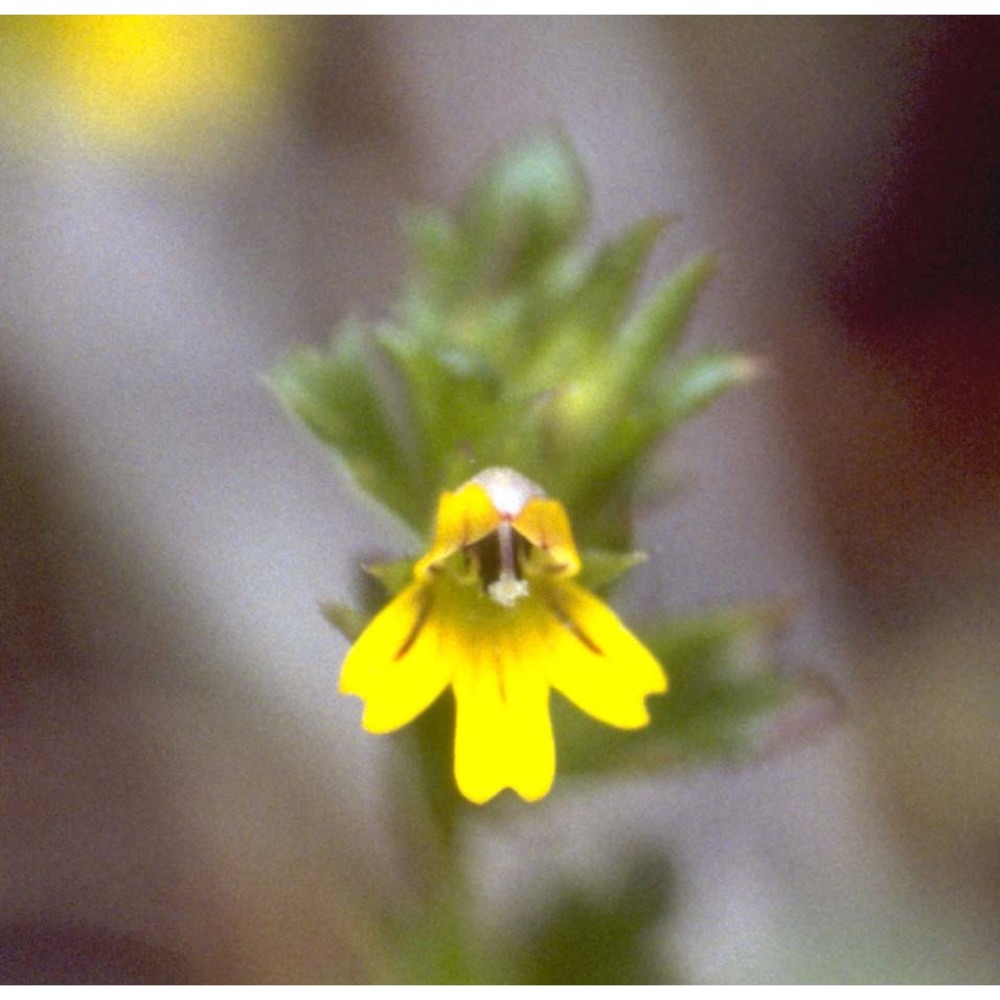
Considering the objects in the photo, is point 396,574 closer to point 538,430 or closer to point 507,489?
point 507,489

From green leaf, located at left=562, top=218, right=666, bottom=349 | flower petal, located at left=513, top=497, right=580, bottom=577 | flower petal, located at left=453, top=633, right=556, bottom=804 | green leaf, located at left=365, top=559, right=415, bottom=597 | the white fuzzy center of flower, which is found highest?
green leaf, located at left=562, top=218, right=666, bottom=349

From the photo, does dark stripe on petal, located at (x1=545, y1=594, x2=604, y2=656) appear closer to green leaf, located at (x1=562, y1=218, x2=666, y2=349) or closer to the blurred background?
green leaf, located at (x1=562, y1=218, x2=666, y2=349)

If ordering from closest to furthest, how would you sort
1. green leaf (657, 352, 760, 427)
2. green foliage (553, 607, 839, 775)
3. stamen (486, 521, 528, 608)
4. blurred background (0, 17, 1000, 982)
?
stamen (486, 521, 528, 608) → green leaf (657, 352, 760, 427) → green foliage (553, 607, 839, 775) → blurred background (0, 17, 1000, 982)

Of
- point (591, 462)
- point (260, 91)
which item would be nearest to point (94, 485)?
point (260, 91)

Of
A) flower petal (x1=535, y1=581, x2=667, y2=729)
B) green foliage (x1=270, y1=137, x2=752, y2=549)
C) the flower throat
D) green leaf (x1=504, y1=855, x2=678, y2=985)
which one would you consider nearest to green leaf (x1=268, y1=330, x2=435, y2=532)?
green foliage (x1=270, y1=137, x2=752, y2=549)

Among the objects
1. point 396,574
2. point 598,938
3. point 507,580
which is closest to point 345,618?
point 396,574

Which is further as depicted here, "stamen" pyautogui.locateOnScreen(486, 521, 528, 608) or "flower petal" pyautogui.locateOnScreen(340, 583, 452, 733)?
"stamen" pyautogui.locateOnScreen(486, 521, 528, 608)
